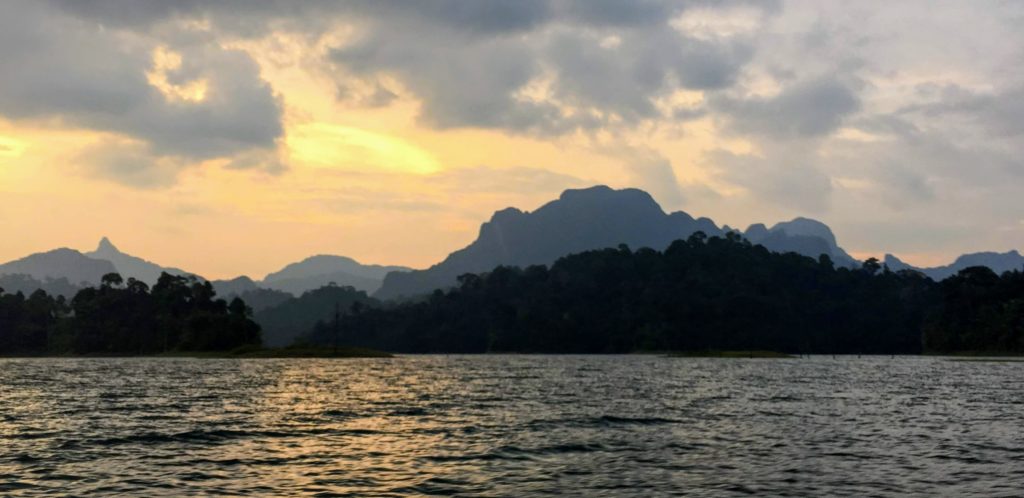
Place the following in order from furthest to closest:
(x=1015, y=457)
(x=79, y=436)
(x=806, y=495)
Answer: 1. (x=79, y=436)
2. (x=1015, y=457)
3. (x=806, y=495)

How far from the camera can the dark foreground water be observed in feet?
118

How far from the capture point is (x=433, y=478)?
123 ft

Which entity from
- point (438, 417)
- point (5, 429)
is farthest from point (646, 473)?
point (5, 429)

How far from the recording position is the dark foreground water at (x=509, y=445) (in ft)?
118

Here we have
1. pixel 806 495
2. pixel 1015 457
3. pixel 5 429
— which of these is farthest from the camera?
pixel 5 429

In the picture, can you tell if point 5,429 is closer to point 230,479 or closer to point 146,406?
point 146,406

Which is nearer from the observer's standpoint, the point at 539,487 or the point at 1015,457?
the point at 539,487

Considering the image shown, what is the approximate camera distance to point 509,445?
48.8 meters

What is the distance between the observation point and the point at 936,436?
53812 millimetres

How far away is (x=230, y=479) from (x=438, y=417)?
30232mm

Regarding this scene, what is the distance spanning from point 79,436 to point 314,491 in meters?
26.2

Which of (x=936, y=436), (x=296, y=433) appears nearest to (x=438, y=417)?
(x=296, y=433)

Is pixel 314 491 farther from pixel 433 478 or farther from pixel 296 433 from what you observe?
pixel 296 433

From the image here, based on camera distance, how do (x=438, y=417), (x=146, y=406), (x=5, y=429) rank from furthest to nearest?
(x=146, y=406)
(x=438, y=417)
(x=5, y=429)
